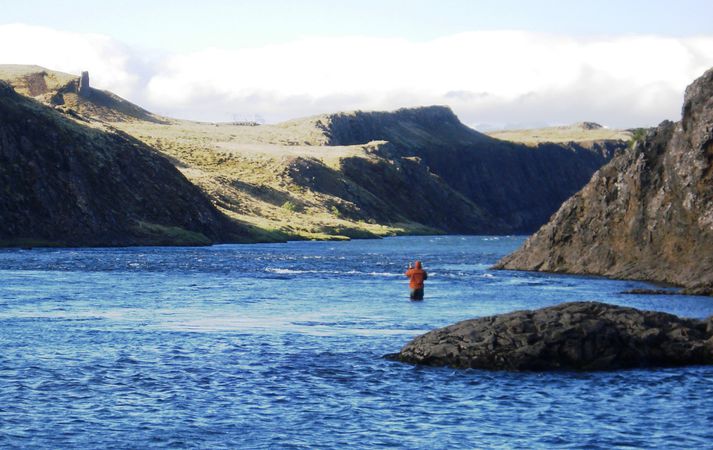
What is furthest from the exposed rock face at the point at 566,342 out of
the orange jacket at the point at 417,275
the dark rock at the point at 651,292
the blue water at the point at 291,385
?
the dark rock at the point at 651,292

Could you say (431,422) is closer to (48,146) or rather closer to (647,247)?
(647,247)

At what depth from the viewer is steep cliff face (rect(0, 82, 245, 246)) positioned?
141750 millimetres

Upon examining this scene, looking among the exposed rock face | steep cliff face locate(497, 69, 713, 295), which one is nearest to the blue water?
the exposed rock face

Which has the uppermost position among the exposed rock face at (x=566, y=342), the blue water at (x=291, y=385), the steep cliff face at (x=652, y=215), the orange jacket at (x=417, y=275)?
the steep cliff face at (x=652, y=215)

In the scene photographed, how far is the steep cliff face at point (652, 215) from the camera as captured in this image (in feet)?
258

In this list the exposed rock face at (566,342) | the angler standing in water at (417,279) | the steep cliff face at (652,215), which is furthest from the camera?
the steep cliff face at (652,215)

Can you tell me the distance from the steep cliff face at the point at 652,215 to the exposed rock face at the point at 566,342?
1248 inches

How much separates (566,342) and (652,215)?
49.0 metres

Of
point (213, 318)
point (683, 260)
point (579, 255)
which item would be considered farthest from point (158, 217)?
point (213, 318)

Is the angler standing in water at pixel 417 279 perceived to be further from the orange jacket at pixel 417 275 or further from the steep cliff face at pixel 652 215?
the steep cliff face at pixel 652 215

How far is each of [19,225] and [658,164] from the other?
82158 millimetres

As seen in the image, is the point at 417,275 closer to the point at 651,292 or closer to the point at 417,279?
the point at 417,279

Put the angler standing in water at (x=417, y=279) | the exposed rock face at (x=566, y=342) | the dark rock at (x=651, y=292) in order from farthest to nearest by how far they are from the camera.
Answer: the dark rock at (x=651, y=292)
the angler standing in water at (x=417, y=279)
the exposed rock face at (x=566, y=342)

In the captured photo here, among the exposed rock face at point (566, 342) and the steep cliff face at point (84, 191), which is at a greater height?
the steep cliff face at point (84, 191)
